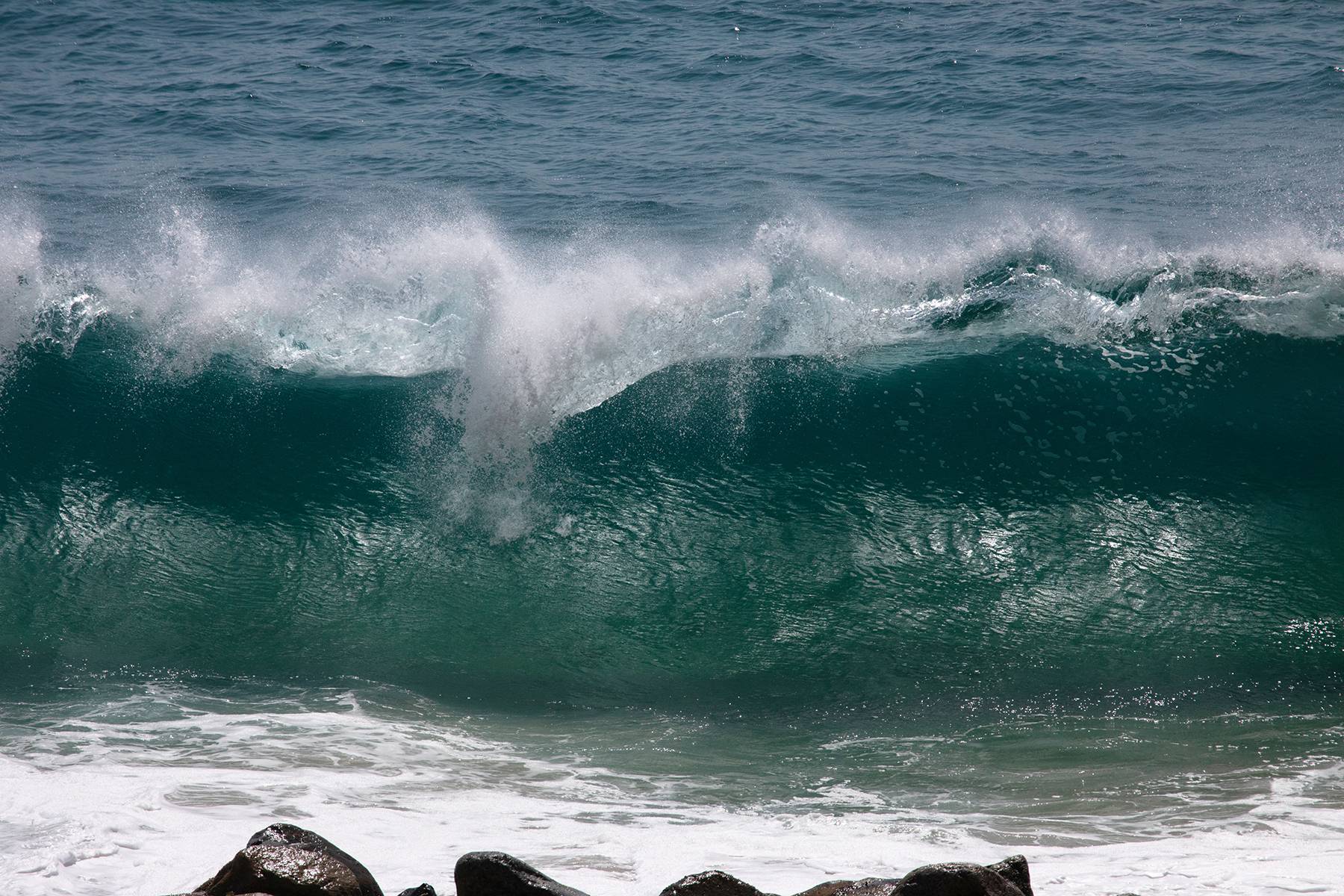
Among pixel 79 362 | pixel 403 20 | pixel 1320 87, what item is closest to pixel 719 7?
pixel 403 20

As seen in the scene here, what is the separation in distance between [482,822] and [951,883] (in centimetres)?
236

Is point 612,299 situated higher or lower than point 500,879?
higher

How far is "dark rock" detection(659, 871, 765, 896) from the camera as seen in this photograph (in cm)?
378

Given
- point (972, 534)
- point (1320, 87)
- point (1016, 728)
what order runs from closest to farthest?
point (1016, 728)
point (972, 534)
point (1320, 87)

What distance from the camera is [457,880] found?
392 cm

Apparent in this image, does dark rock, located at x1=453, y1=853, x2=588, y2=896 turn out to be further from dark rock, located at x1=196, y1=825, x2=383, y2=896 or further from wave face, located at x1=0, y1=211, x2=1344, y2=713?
wave face, located at x1=0, y1=211, x2=1344, y2=713

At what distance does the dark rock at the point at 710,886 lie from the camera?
→ 3777 mm

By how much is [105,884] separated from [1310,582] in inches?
266

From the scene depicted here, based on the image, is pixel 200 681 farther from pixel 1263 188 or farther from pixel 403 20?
pixel 403 20

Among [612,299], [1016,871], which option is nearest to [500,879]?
[1016,871]

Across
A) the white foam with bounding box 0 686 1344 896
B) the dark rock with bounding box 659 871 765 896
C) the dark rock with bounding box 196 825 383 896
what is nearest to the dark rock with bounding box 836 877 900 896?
the dark rock with bounding box 659 871 765 896

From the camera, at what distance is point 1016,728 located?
5977 mm

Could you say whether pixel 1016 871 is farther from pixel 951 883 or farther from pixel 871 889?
pixel 871 889

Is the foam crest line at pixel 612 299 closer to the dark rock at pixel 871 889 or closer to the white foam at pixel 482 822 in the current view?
the white foam at pixel 482 822
